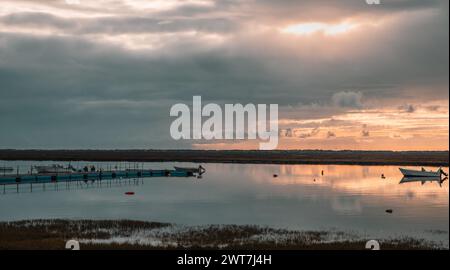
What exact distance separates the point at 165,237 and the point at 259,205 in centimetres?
2486

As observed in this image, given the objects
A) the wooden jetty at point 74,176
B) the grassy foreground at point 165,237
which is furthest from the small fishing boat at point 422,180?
the grassy foreground at point 165,237

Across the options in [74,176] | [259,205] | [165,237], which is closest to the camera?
[165,237]

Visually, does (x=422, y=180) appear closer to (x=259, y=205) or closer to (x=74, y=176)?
(x=259, y=205)

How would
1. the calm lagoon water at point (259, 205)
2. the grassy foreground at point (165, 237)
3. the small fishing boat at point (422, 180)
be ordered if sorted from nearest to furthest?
the grassy foreground at point (165, 237) → the calm lagoon water at point (259, 205) → the small fishing boat at point (422, 180)

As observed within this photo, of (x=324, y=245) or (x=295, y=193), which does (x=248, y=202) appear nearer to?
(x=295, y=193)

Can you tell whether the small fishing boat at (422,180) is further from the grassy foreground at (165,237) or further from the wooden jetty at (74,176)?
the grassy foreground at (165,237)

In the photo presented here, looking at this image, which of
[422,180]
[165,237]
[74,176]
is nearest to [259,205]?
[165,237]

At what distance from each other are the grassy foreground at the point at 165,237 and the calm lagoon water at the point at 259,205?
11.6ft

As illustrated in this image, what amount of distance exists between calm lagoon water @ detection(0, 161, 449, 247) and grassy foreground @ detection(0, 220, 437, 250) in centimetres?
353

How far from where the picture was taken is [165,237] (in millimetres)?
39000

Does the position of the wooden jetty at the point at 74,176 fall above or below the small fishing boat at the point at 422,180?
above

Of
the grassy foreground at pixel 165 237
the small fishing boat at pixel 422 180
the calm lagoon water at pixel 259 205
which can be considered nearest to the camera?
the grassy foreground at pixel 165 237

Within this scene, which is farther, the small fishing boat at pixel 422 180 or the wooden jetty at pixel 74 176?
the small fishing boat at pixel 422 180

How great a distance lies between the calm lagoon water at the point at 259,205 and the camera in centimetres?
4750
